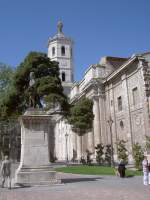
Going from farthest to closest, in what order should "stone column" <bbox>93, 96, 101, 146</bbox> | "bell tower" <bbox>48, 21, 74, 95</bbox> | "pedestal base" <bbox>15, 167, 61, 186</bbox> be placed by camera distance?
"bell tower" <bbox>48, 21, 74, 95</bbox>
"stone column" <bbox>93, 96, 101, 146</bbox>
"pedestal base" <bbox>15, 167, 61, 186</bbox>

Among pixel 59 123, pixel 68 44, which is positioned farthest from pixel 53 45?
pixel 59 123

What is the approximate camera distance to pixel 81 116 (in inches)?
1316

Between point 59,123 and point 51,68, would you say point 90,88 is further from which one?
point 59,123

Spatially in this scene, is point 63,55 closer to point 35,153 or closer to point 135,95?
point 135,95

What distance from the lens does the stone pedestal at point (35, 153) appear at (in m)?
13.3

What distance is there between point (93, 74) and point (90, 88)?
2.14m

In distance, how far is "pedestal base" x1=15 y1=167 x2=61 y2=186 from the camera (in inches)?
520

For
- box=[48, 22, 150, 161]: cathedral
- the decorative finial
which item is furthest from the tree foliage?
the decorative finial

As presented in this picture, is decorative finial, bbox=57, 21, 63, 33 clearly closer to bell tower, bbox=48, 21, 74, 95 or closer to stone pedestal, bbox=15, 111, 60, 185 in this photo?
bell tower, bbox=48, 21, 74, 95

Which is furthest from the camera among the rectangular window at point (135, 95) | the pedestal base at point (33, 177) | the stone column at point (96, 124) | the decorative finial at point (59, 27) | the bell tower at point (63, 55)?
the decorative finial at point (59, 27)

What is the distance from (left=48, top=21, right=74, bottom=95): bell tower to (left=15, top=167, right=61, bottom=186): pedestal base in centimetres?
5756

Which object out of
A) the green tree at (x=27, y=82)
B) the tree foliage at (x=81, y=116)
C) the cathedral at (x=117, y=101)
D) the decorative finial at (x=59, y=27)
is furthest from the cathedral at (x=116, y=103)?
the decorative finial at (x=59, y=27)

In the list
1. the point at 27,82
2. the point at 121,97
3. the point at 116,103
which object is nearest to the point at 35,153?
the point at 27,82

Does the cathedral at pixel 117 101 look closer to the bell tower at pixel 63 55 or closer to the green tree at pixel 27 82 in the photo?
the green tree at pixel 27 82
